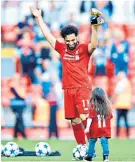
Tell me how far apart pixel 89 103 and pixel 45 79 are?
971cm

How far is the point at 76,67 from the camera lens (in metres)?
13.8

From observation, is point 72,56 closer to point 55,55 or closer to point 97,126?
point 97,126

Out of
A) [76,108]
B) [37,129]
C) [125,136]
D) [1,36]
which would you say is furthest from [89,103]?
[1,36]

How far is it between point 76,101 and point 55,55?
10.4 metres

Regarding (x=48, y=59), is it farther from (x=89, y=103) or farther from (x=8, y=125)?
(x=89, y=103)

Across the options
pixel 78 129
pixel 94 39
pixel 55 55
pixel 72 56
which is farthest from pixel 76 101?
pixel 55 55

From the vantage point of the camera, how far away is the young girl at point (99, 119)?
512 inches

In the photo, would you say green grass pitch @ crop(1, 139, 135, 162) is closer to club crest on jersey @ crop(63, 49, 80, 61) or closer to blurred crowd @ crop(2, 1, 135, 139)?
club crest on jersey @ crop(63, 49, 80, 61)

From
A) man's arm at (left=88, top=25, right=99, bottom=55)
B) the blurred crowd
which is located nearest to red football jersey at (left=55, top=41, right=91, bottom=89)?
man's arm at (left=88, top=25, right=99, bottom=55)

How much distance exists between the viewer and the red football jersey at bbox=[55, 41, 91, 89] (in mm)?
13781

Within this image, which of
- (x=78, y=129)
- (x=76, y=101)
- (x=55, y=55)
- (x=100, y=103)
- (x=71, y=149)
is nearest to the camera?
(x=100, y=103)

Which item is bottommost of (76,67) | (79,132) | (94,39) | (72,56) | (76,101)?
(79,132)

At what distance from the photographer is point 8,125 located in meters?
24.1

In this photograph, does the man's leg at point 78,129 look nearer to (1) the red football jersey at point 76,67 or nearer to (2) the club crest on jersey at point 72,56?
(1) the red football jersey at point 76,67
